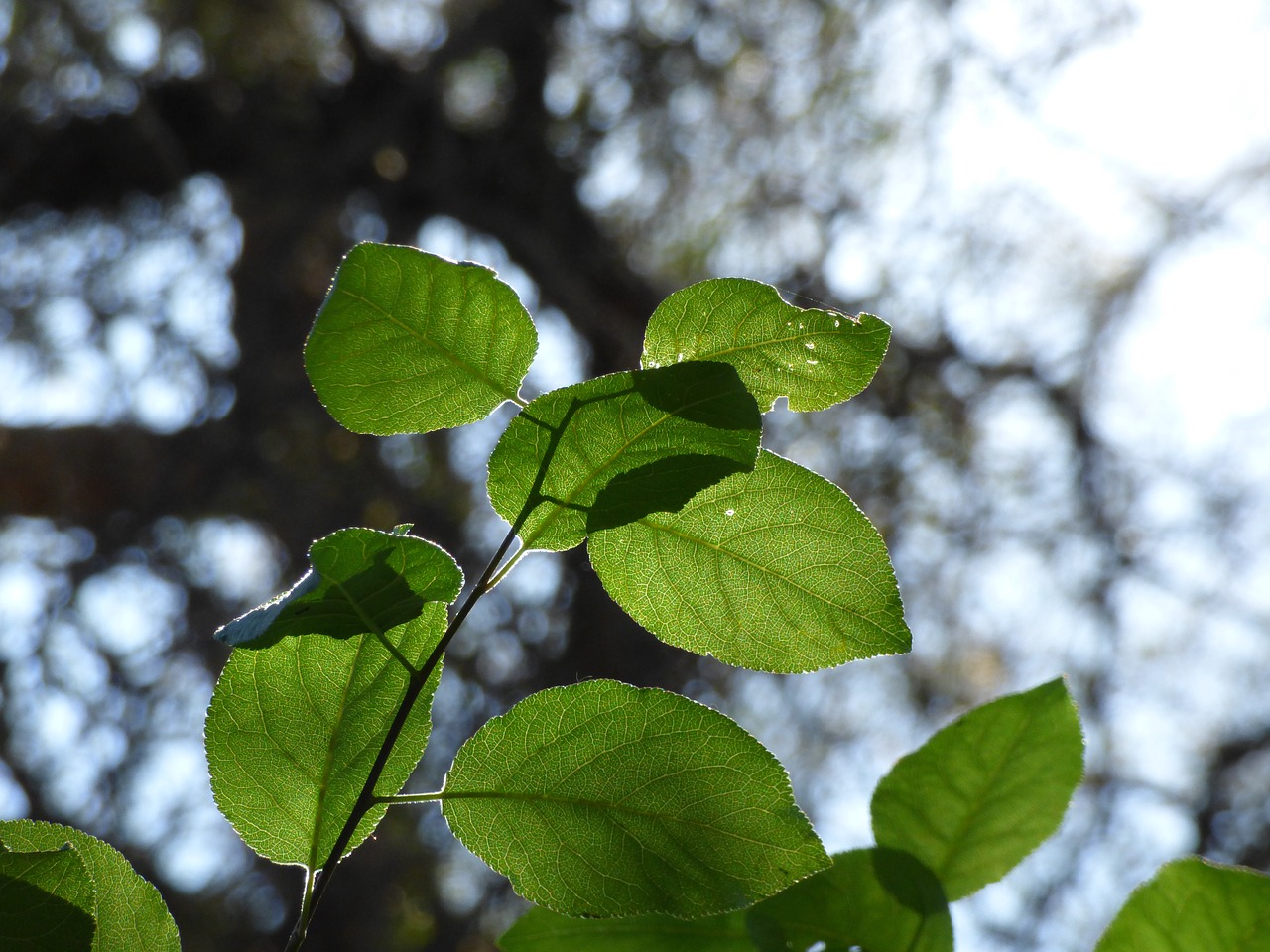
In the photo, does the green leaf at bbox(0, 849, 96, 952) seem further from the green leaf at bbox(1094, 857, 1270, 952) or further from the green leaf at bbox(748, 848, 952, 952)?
the green leaf at bbox(1094, 857, 1270, 952)

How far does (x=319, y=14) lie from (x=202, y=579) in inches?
73.6

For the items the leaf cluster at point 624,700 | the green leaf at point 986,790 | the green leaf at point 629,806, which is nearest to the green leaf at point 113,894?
the leaf cluster at point 624,700

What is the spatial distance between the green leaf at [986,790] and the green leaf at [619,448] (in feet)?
0.47

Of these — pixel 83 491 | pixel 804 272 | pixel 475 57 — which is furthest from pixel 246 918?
pixel 475 57

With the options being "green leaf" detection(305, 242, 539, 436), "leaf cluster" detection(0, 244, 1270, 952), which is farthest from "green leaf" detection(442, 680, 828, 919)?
"green leaf" detection(305, 242, 539, 436)

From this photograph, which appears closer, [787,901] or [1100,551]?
[787,901]

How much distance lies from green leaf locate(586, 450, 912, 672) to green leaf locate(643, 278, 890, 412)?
0.03 m

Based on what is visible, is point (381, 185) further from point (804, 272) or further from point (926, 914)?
point (926, 914)

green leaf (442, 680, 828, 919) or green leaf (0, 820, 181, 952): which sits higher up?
green leaf (442, 680, 828, 919)

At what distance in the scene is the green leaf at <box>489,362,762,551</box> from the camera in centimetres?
28

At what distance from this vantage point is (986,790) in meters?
0.34

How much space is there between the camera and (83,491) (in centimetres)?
248

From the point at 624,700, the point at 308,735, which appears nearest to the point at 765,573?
the point at 624,700

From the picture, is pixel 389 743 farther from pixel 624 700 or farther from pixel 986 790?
pixel 986 790
